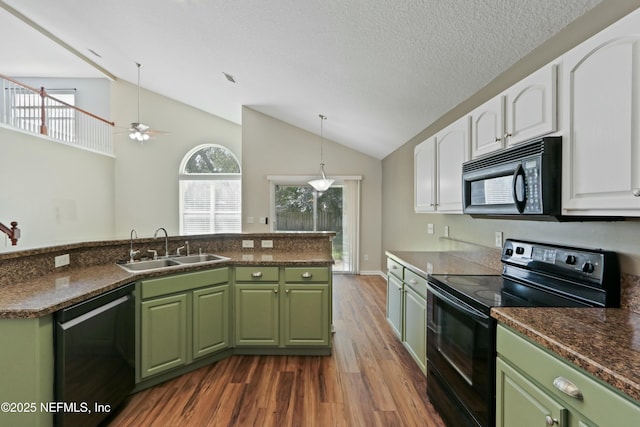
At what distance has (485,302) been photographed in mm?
1357

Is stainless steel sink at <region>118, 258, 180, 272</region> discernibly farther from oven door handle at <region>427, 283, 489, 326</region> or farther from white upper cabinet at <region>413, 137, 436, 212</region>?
white upper cabinet at <region>413, 137, 436, 212</region>

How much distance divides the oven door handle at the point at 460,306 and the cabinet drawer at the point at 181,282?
1.69 meters

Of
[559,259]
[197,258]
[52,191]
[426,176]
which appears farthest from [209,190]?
[559,259]

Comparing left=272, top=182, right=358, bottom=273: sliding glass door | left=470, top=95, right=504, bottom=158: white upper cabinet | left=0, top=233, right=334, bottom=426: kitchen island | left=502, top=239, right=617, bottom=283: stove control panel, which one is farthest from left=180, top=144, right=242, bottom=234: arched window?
left=502, top=239, right=617, bottom=283: stove control panel

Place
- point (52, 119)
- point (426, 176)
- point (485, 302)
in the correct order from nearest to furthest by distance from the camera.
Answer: point (485, 302)
point (426, 176)
point (52, 119)

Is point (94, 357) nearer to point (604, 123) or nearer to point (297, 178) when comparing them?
point (604, 123)

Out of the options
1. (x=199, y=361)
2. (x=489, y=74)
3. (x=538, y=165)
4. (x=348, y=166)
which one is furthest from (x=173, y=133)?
(x=538, y=165)

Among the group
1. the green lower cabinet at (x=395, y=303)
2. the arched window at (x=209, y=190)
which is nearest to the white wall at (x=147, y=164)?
the arched window at (x=209, y=190)

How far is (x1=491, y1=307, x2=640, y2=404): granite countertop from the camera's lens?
77cm

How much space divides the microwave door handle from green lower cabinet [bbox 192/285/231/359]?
222 centimetres

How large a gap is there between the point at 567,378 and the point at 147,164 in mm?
7364

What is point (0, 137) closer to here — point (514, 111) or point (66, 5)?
point (66, 5)

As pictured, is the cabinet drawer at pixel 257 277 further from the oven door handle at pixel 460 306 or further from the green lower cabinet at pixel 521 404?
the green lower cabinet at pixel 521 404

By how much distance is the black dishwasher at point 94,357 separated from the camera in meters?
1.45
